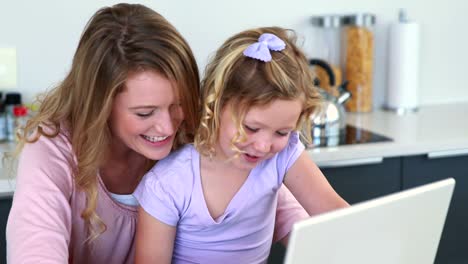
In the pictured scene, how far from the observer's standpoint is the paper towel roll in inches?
Result: 99.8

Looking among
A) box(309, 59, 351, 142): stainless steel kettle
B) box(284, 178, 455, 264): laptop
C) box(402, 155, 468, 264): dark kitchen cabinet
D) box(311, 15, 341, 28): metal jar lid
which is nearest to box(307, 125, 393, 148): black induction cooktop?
box(309, 59, 351, 142): stainless steel kettle

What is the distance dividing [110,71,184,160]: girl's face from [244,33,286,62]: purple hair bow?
160 millimetres

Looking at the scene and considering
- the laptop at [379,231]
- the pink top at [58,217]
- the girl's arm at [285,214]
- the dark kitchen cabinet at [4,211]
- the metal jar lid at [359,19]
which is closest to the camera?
the laptop at [379,231]

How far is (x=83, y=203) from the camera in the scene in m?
1.32

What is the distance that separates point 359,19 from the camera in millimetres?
2457

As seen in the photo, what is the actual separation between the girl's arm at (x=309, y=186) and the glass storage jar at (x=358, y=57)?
121 centimetres

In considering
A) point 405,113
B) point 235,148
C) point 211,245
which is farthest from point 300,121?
point 405,113

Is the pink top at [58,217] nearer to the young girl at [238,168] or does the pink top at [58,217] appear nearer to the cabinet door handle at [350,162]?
the young girl at [238,168]

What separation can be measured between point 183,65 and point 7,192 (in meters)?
0.76

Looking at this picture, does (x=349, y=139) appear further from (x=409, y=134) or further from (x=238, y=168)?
(x=238, y=168)

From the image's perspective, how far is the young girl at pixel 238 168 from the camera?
1.18 meters

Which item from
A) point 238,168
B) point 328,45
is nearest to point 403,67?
point 328,45

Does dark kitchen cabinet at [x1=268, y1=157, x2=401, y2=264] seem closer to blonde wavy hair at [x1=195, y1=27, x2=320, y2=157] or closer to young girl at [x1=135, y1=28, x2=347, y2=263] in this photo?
young girl at [x1=135, y1=28, x2=347, y2=263]

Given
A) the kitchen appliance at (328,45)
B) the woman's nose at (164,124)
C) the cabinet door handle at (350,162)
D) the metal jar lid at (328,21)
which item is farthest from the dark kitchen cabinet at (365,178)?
the woman's nose at (164,124)
